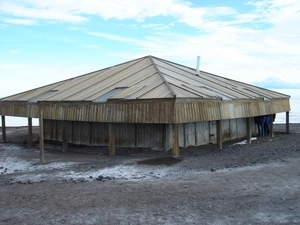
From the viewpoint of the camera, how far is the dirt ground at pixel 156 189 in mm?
8095

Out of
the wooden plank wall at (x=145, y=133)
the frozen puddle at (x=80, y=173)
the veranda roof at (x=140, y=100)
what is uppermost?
the veranda roof at (x=140, y=100)

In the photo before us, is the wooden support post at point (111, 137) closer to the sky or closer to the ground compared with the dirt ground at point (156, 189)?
closer to the sky

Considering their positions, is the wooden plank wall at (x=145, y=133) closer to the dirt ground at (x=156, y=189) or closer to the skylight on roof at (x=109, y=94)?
the dirt ground at (x=156, y=189)

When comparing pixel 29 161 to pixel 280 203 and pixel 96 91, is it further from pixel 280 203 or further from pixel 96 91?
pixel 280 203

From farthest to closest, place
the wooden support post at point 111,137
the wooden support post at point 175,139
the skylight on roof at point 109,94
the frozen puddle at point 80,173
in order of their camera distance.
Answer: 1. the skylight on roof at point 109,94
2. the wooden support post at point 111,137
3. the wooden support post at point 175,139
4. the frozen puddle at point 80,173

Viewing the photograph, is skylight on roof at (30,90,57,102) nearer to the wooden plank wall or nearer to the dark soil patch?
the wooden plank wall

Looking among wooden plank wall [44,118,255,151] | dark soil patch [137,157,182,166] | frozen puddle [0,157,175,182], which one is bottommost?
frozen puddle [0,157,175,182]

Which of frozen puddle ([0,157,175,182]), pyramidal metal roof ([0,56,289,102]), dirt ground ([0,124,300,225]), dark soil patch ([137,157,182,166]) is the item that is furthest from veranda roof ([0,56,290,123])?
frozen puddle ([0,157,175,182])

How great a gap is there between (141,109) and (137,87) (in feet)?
9.50

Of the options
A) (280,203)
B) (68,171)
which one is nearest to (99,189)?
(68,171)

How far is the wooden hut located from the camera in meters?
16.0

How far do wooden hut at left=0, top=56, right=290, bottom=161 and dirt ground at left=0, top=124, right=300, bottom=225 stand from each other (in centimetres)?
181

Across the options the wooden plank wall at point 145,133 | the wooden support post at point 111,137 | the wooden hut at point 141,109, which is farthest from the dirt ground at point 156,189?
the wooden hut at point 141,109

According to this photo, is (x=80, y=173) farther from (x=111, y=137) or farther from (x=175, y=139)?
(x=175, y=139)
